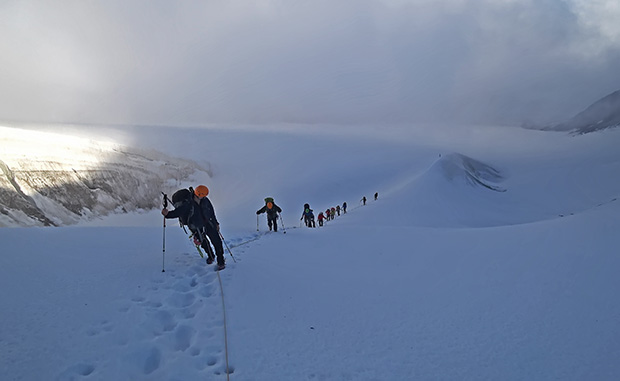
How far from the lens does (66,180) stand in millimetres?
31219

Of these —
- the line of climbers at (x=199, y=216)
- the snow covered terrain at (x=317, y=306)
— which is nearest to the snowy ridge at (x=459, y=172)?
the snow covered terrain at (x=317, y=306)

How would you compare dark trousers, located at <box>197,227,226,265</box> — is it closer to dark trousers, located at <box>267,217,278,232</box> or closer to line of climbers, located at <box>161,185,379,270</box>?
line of climbers, located at <box>161,185,379,270</box>

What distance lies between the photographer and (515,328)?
4.37 m

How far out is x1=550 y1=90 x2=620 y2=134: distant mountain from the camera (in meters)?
114

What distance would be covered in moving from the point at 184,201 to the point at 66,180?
32428mm

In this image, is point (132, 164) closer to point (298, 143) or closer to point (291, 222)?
point (291, 222)

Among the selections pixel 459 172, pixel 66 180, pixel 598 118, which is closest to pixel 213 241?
pixel 66 180

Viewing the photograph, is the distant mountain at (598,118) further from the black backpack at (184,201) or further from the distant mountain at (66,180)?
the black backpack at (184,201)

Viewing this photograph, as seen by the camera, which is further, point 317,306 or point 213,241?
point 213,241

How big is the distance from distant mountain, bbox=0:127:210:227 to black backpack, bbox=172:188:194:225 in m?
26.0

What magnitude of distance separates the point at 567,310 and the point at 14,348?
24.4 ft

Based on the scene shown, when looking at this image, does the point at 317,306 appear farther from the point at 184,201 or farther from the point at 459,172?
the point at 459,172

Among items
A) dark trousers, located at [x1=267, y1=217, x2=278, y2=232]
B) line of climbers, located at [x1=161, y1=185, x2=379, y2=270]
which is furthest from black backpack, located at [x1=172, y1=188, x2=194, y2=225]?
dark trousers, located at [x1=267, y1=217, x2=278, y2=232]

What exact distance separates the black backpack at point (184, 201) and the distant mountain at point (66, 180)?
2596 centimetres
